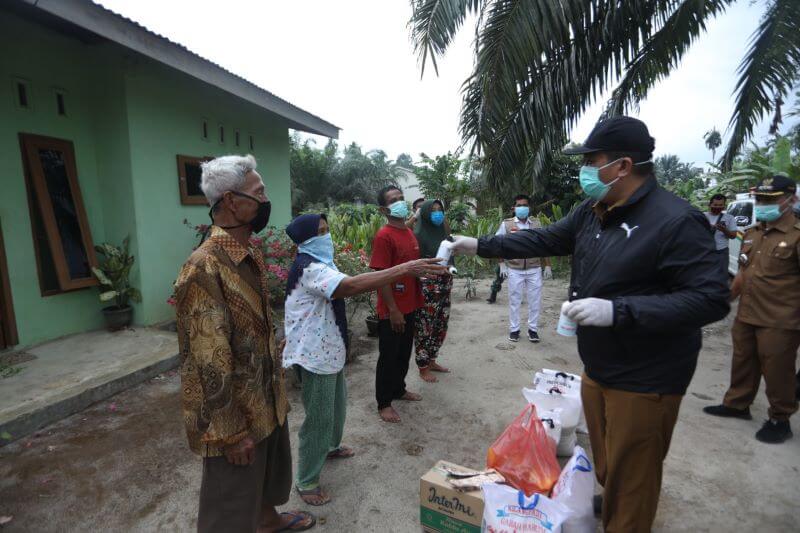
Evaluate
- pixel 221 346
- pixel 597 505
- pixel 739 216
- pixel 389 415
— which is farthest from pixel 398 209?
pixel 739 216

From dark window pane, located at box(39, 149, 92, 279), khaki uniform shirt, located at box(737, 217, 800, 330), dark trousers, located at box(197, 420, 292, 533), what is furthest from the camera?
dark window pane, located at box(39, 149, 92, 279)

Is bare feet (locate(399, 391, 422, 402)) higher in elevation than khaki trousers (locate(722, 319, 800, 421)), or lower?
lower

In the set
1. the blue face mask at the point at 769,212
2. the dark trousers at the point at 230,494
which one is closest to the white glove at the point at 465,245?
the dark trousers at the point at 230,494

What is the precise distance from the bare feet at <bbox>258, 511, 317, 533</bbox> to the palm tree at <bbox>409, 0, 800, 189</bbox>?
3.51m

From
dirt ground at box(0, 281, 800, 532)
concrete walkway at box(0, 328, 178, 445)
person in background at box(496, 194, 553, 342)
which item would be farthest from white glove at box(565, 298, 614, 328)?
concrete walkway at box(0, 328, 178, 445)

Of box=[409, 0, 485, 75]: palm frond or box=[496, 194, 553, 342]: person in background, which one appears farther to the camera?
box=[496, 194, 553, 342]: person in background

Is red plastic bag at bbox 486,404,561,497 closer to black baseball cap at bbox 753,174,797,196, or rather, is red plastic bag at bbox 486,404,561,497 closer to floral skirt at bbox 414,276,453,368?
floral skirt at bbox 414,276,453,368

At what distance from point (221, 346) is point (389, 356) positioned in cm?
200

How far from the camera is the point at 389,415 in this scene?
3467mm

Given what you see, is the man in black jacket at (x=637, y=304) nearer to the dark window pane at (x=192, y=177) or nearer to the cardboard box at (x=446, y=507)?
the cardboard box at (x=446, y=507)

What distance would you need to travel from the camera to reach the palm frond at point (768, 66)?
14.7 ft

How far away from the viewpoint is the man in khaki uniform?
3.11 m

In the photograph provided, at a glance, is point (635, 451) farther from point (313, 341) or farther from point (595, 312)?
point (313, 341)

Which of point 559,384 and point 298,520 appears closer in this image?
point 298,520
